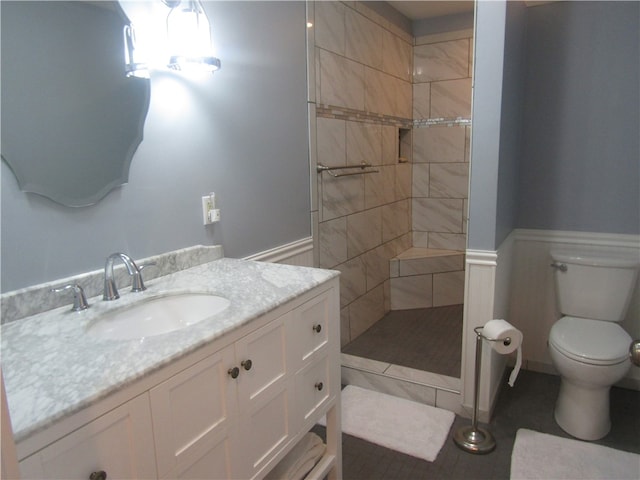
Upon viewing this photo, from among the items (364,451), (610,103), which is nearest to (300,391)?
(364,451)

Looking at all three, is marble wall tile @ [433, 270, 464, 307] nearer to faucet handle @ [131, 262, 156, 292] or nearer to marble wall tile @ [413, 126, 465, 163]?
marble wall tile @ [413, 126, 465, 163]

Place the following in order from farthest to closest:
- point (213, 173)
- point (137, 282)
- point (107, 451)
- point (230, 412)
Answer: point (213, 173)
point (137, 282)
point (230, 412)
point (107, 451)

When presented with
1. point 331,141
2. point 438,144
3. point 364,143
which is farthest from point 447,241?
point 331,141

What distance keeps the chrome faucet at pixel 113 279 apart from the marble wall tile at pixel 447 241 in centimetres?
308

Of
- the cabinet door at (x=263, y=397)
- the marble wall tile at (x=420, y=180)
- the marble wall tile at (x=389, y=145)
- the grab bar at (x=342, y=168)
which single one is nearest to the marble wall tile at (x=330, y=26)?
the grab bar at (x=342, y=168)

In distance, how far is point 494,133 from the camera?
6.63ft

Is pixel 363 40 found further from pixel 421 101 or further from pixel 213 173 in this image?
pixel 213 173

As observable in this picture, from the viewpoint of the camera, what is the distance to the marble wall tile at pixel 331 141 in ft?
8.41

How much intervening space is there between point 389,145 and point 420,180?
0.62m

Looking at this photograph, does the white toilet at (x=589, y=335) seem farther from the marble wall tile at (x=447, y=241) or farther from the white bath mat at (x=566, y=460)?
the marble wall tile at (x=447, y=241)

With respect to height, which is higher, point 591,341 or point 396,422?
point 591,341

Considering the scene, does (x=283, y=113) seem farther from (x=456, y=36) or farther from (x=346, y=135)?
(x=456, y=36)

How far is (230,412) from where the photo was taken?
113 cm

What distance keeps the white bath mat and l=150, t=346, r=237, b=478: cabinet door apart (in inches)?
54.1
